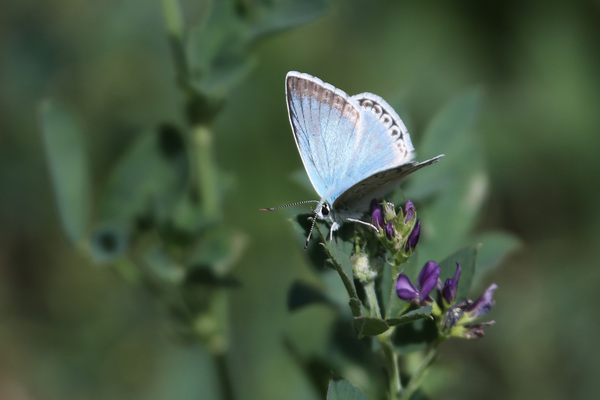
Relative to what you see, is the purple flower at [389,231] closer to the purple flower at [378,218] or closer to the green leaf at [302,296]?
the purple flower at [378,218]

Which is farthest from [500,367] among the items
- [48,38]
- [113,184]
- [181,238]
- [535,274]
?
[48,38]

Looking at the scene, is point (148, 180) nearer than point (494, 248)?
No

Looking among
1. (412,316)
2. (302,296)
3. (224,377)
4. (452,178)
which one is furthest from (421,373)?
(224,377)

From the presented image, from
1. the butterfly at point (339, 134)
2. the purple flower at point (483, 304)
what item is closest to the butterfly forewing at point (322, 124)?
the butterfly at point (339, 134)

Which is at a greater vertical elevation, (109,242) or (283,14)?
(283,14)

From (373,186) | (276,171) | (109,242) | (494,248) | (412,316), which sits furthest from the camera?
(276,171)

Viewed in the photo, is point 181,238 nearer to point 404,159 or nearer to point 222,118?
point 404,159

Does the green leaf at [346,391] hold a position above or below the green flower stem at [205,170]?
below

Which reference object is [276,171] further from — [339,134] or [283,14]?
[339,134]
